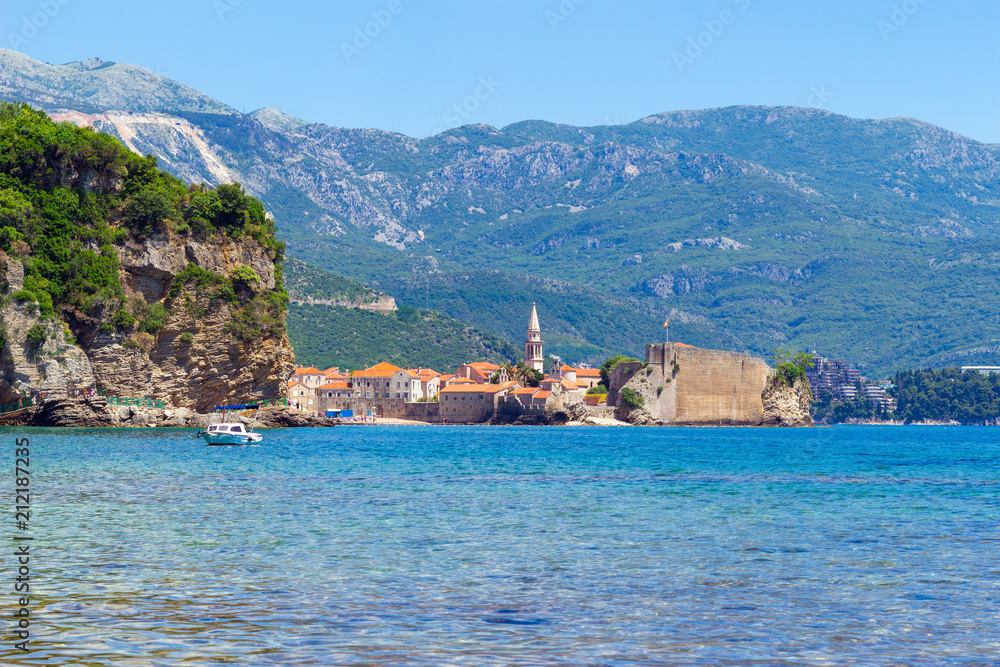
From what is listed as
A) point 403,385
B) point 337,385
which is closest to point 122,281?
point 337,385

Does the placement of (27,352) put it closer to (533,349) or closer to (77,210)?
(77,210)

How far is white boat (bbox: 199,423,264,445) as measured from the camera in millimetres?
53406

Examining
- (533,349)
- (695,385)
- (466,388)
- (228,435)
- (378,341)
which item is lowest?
(228,435)

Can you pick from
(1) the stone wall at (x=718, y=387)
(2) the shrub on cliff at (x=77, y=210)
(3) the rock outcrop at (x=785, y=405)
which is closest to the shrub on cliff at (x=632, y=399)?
(1) the stone wall at (x=718, y=387)

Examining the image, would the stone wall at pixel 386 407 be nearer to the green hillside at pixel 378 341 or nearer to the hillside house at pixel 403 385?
the hillside house at pixel 403 385

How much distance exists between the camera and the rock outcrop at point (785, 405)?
12044 centimetres

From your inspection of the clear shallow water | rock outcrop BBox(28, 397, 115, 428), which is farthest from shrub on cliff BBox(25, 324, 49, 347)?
the clear shallow water

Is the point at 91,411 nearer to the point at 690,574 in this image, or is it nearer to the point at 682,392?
the point at 690,574

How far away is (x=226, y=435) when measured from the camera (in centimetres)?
5381

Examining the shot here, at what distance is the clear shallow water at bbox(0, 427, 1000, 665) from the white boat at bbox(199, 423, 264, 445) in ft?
67.3

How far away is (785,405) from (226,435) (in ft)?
274

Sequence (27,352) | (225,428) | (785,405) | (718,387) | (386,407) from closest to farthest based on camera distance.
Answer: (225,428)
(27,352)
(718,387)
(785,405)
(386,407)

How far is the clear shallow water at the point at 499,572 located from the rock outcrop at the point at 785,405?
89.7 meters

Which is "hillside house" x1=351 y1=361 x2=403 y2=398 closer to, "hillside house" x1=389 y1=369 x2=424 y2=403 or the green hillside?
"hillside house" x1=389 y1=369 x2=424 y2=403
